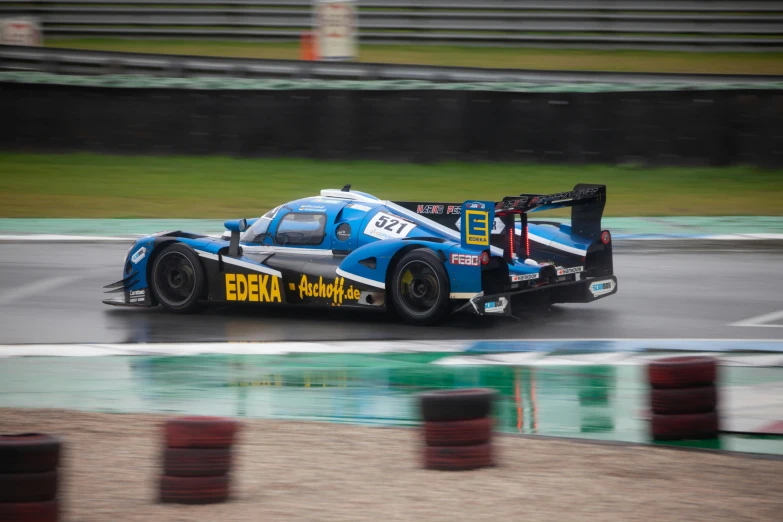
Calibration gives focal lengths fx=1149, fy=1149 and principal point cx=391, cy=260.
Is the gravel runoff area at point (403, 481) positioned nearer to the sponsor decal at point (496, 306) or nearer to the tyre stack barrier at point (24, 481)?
the tyre stack barrier at point (24, 481)

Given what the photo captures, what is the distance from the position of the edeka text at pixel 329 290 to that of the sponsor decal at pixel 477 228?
128 centimetres

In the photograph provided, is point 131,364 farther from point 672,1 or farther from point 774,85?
point 672,1

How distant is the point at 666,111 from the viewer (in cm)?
2106

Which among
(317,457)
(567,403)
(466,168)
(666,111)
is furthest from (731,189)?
→ (317,457)

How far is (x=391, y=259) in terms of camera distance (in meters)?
10.7

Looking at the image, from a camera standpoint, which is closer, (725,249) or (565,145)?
(725,249)

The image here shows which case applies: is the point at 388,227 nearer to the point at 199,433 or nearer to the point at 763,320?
the point at 763,320

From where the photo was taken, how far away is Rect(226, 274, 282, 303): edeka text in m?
11.3

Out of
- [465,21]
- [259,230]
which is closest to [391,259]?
[259,230]

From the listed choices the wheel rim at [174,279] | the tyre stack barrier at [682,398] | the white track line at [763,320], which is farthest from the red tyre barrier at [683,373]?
the wheel rim at [174,279]

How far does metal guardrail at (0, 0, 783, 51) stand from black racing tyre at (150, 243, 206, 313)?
25.3 metres

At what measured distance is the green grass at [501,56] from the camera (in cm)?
3275

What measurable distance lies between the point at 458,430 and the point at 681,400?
156 cm

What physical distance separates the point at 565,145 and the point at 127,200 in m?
8.37
